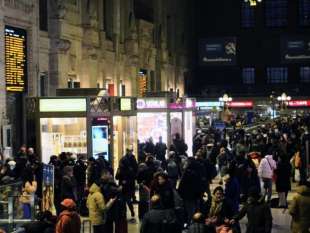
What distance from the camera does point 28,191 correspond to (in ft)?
50.1

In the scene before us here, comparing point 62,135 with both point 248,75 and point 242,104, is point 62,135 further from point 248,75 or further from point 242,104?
point 248,75

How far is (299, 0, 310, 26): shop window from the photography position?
66.9 meters

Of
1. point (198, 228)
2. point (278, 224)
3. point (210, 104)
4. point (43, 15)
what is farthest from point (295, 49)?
point (198, 228)

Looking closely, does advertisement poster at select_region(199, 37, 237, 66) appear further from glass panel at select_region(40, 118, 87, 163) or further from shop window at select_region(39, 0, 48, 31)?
glass panel at select_region(40, 118, 87, 163)

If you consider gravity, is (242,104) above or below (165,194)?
above

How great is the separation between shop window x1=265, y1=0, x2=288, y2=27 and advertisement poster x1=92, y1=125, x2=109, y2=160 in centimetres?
4740

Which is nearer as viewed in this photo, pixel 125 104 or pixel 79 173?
pixel 79 173

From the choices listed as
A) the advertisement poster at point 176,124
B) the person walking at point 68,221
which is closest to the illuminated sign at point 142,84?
the advertisement poster at point 176,124

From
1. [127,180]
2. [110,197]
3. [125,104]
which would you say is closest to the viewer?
[110,197]

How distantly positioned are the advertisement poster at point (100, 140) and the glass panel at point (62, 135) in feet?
1.33

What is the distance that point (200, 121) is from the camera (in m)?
50.6

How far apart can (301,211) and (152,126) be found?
18661mm

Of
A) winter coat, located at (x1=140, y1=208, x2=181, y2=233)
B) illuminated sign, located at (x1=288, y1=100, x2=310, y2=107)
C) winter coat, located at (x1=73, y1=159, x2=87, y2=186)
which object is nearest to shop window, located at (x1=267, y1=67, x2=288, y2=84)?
illuminated sign, located at (x1=288, y1=100, x2=310, y2=107)

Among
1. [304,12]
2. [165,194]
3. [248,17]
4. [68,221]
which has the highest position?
[304,12]
